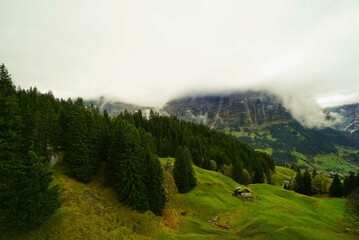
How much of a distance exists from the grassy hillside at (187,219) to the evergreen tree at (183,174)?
239 centimetres

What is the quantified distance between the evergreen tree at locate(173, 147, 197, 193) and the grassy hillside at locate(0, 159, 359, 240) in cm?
239

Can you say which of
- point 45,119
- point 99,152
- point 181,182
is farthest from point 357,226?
point 45,119

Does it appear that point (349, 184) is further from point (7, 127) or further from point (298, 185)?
point (7, 127)

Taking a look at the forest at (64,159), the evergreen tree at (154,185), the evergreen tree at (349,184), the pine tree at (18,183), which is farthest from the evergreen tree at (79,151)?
the evergreen tree at (349,184)

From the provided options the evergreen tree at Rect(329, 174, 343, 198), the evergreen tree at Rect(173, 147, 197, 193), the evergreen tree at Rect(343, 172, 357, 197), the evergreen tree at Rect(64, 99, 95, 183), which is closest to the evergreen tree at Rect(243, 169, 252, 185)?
the evergreen tree at Rect(329, 174, 343, 198)

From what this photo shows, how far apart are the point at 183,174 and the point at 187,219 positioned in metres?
21.2

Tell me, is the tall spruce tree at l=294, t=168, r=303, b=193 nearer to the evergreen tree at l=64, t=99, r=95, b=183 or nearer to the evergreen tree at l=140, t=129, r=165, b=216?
the evergreen tree at l=140, t=129, r=165, b=216

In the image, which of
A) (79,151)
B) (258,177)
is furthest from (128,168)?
(258,177)

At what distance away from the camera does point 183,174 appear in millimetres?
88500

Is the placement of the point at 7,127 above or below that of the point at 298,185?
above

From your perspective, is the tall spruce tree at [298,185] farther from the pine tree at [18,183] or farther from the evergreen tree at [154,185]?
the pine tree at [18,183]

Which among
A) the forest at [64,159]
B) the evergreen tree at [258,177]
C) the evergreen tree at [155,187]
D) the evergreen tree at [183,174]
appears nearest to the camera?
the forest at [64,159]

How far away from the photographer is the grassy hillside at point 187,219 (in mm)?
46625

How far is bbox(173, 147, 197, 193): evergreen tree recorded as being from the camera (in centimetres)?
8679
